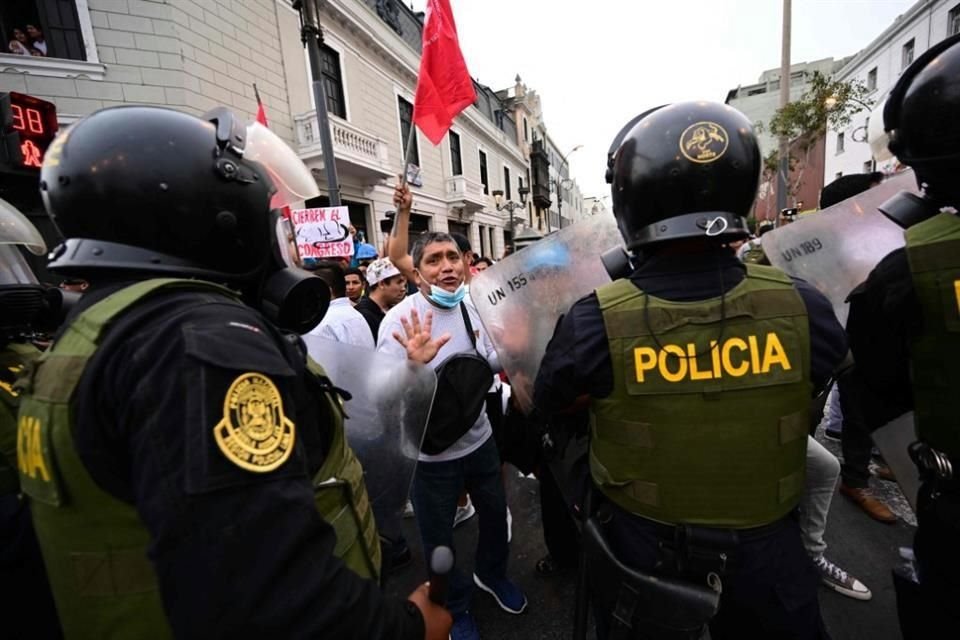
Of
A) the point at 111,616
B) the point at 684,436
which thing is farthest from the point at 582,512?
the point at 111,616

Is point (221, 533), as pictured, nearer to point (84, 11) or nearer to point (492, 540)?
point (492, 540)

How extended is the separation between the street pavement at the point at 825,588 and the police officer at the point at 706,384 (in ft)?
3.95

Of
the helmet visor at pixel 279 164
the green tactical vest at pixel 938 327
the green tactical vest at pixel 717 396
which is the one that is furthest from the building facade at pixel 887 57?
the helmet visor at pixel 279 164

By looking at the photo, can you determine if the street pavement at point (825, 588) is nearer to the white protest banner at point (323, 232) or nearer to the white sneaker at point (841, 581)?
the white sneaker at point (841, 581)

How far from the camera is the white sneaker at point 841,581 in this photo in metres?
2.20

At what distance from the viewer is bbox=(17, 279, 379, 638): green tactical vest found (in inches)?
28.6

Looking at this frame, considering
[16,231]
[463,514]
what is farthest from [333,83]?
[463,514]

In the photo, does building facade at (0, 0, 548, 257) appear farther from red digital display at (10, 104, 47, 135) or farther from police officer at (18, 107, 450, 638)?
police officer at (18, 107, 450, 638)

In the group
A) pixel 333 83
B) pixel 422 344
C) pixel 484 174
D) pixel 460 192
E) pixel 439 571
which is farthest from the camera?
pixel 484 174

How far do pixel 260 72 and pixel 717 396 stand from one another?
411 inches

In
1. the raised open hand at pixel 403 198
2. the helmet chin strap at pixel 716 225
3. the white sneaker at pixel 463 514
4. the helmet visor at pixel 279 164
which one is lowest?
the white sneaker at pixel 463 514

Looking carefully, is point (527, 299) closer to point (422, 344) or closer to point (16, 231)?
point (422, 344)

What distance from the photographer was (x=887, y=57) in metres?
21.3

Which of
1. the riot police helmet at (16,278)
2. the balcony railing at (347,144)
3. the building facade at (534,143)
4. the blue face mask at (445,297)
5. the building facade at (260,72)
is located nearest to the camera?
the riot police helmet at (16,278)
